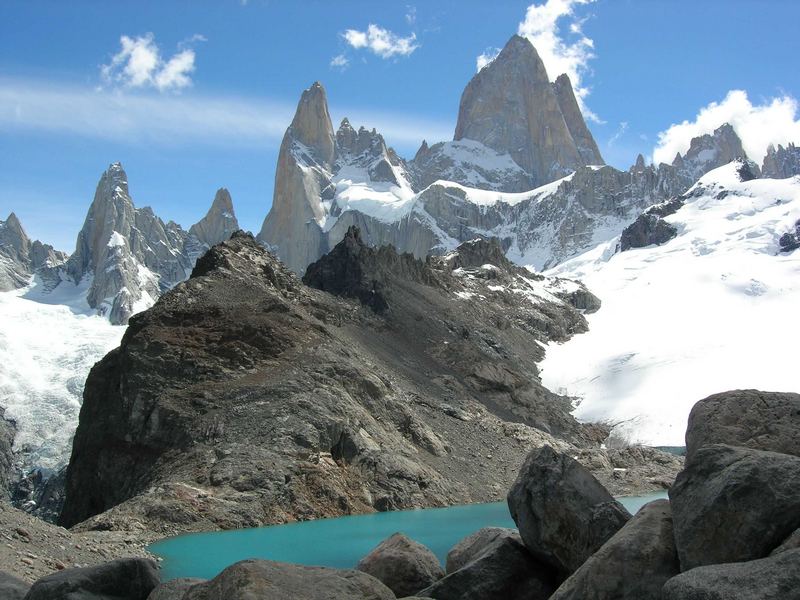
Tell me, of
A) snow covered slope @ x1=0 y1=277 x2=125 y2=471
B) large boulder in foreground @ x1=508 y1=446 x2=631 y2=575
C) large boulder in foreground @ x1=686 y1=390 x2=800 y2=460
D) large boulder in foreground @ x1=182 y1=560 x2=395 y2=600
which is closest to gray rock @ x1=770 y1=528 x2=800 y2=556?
large boulder in foreground @ x1=686 y1=390 x2=800 y2=460

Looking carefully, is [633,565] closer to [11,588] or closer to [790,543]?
[790,543]

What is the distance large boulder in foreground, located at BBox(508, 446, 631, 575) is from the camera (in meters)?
16.1

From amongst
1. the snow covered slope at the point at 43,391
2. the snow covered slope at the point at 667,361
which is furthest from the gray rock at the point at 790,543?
the snow covered slope at the point at 43,391

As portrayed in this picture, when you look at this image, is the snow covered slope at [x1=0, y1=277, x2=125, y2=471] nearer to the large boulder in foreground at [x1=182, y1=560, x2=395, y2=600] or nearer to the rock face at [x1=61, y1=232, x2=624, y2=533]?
the rock face at [x1=61, y1=232, x2=624, y2=533]

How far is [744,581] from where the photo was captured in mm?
10633

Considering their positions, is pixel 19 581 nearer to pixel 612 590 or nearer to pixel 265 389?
pixel 612 590

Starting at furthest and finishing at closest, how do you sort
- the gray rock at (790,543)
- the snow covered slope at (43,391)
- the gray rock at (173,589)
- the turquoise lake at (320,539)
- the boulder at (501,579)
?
the snow covered slope at (43,391)
the turquoise lake at (320,539)
the boulder at (501,579)
the gray rock at (173,589)
the gray rock at (790,543)

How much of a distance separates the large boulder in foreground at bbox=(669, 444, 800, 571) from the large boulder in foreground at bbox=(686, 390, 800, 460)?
136 centimetres

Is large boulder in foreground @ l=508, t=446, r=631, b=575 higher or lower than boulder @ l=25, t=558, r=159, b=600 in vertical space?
higher

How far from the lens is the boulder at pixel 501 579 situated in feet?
54.9

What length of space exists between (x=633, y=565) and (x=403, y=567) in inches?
268

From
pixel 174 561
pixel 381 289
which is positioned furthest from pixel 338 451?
pixel 381 289

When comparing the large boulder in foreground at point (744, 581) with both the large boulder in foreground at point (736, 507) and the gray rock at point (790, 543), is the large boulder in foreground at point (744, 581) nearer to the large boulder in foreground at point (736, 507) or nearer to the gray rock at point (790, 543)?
the gray rock at point (790, 543)

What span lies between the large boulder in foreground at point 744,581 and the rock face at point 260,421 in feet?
119
